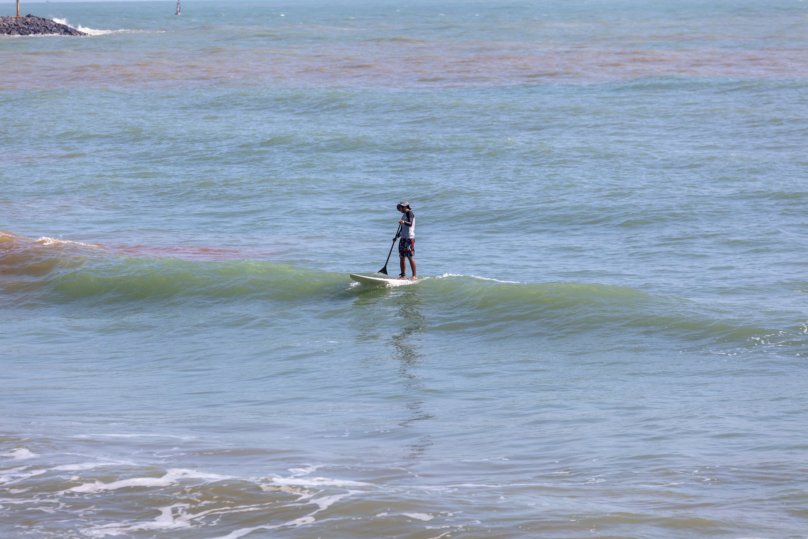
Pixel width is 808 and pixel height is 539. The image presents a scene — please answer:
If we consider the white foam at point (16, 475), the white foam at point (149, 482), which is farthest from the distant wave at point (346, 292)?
the white foam at point (16, 475)

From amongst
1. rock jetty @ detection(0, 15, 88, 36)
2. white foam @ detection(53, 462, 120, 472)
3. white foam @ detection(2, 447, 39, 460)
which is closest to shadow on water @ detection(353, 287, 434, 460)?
white foam @ detection(53, 462, 120, 472)

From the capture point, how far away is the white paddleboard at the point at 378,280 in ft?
51.5

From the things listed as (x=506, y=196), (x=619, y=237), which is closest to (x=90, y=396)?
(x=619, y=237)

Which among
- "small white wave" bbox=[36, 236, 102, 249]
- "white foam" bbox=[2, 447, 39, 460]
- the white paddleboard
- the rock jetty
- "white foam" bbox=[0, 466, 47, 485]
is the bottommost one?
"white foam" bbox=[0, 466, 47, 485]

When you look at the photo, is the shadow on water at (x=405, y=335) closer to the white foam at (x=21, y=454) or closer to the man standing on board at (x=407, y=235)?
the man standing on board at (x=407, y=235)

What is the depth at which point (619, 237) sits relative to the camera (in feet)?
65.2

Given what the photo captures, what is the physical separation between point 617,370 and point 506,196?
1225cm

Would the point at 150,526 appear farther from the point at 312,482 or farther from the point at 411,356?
the point at 411,356

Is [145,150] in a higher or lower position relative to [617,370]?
higher

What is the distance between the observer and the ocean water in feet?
24.3

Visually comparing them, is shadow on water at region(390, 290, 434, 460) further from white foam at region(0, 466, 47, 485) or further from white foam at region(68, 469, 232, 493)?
white foam at region(0, 466, 47, 485)

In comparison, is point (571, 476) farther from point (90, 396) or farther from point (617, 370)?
point (90, 396)

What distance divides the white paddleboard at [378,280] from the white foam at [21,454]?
7.97m

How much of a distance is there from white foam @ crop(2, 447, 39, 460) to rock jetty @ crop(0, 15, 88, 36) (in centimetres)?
7813
